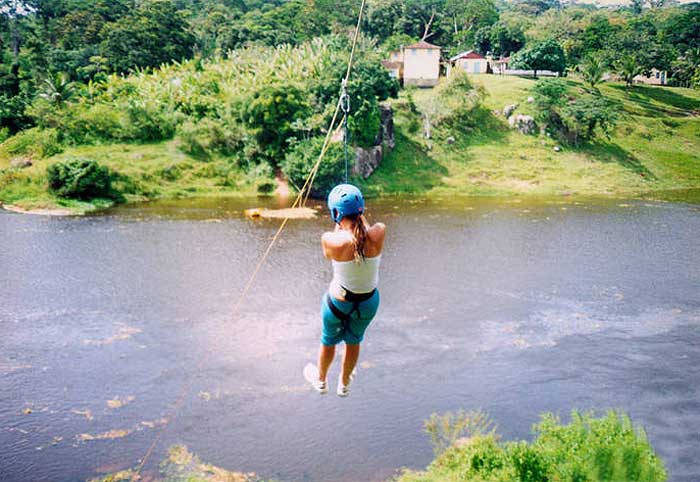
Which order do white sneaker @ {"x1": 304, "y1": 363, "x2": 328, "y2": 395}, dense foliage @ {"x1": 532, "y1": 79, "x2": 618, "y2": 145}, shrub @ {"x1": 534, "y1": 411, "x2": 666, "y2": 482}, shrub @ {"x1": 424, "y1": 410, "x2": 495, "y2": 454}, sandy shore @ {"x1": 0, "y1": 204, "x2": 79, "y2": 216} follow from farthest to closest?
dense foliage @ {"x1": 532, "y1": 79, "x2": 618, "y2": 145} < sandy shore @ {"x1": 0, "y1": 204, "x2": 79, "y2": 216} < shrub @ {"x1": 424, "y1": 410, "x2": 495, "y2": 454} < shrub @ {"x1": 534, "y1": 411, "x2": 666, "y2": 482} < white sneaker @ {"x1": 304, "y1": 363, "x2": 328, "y2": 395}

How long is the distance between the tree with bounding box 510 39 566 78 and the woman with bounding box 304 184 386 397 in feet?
215

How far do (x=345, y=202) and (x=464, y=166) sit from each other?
42.2 metres

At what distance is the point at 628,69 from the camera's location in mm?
65875

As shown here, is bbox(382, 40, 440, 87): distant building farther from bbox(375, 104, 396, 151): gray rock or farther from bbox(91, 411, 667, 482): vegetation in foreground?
bbox(91, 411, 667, 482): vegetation in foreground

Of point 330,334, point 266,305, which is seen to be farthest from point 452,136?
point 330,334

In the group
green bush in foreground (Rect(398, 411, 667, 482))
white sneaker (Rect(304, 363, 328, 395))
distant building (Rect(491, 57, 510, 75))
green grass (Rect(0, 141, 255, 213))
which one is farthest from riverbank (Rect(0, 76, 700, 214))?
white sneaker (Rect(304, 363, 328, 395))

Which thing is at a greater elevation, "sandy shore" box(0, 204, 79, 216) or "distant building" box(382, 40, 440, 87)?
"distant building" box(382, 40, 440, 87)

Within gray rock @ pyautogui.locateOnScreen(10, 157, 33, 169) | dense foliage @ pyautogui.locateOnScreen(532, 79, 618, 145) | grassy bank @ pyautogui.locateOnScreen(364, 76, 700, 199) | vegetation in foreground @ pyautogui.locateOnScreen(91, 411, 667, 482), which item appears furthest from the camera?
dense foliage @ pyautogui.locateOnScreen(532, 79, 618, 145)

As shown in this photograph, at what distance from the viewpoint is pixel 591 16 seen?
99438 millimetres

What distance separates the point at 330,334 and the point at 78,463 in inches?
355

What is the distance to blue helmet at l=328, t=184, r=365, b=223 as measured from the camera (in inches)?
240

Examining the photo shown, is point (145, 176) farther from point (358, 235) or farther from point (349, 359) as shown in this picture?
point (358, 235)

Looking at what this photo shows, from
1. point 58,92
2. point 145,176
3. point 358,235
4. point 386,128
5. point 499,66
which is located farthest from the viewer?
point 499,66

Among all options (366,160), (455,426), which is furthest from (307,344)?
(366,160)
